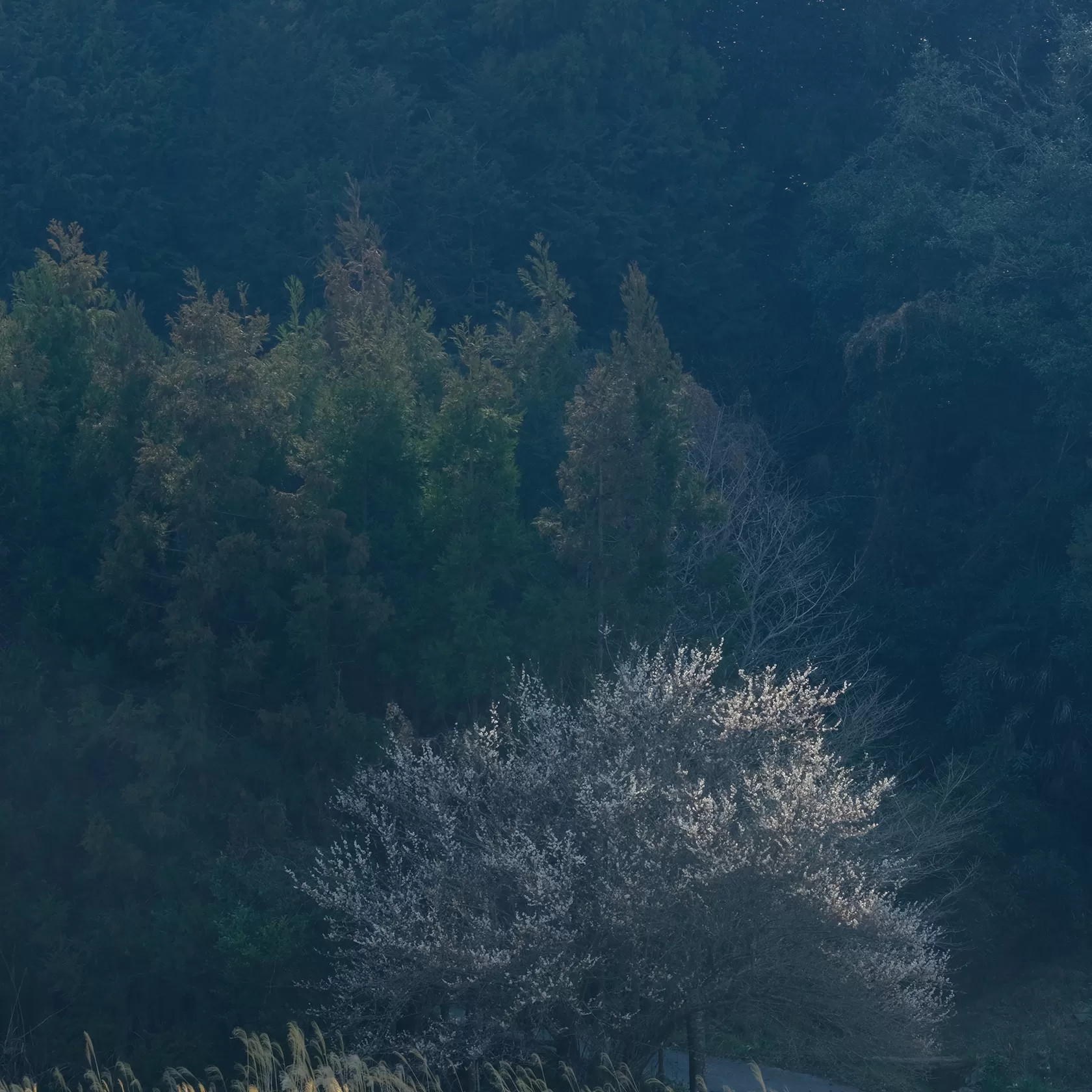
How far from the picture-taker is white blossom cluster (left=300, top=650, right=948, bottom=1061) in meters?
9.96

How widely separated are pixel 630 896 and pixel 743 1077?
5084mm

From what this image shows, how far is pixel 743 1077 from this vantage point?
14047mm

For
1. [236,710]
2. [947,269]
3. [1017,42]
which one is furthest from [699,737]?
[1017,42]

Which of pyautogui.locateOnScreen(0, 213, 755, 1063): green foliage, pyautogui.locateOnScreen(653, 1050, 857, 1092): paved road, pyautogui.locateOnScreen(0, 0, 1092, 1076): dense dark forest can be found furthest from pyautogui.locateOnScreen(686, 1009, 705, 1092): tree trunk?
pyautogui.locateOnScreen(0, 213, 755, 1063): green foliage

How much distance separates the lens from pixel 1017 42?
23969 mm

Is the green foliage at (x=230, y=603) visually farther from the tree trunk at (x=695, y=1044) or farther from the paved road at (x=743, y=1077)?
the paved road at (x=743, y=1077)

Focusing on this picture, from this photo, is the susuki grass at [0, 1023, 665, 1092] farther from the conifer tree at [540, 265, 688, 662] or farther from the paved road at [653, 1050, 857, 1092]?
the conifer tree at [540, 265, 688, 662]

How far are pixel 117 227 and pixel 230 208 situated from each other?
205 centimetres

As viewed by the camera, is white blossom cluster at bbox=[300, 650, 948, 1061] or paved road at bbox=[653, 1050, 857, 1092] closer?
white blossom cluster at bbox=[300, 650, 948, 1061]

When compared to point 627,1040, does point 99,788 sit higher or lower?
lower

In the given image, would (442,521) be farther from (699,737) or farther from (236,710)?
(699,737)

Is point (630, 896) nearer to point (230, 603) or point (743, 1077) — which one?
point (743, 1077)

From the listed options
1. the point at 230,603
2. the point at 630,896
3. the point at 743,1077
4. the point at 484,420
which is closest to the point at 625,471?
the point at 484,420

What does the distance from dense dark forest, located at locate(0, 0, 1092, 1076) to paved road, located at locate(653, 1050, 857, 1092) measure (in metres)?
3.20
